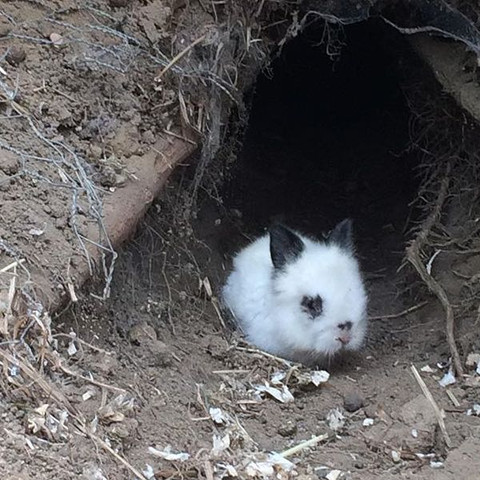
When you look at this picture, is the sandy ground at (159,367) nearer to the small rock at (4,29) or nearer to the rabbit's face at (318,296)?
the small rock at (4,29)

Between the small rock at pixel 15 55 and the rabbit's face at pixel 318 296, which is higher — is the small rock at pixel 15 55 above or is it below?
above

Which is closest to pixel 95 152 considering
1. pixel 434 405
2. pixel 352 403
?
pixel 352 403

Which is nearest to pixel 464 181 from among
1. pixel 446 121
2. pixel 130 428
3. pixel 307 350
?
pixel 446 121

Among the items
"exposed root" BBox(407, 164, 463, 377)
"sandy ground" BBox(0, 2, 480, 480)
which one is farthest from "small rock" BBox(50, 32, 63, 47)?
"exposed root" BBox(407, 164, 463, 377)

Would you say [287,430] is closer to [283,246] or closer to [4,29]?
[283,246]

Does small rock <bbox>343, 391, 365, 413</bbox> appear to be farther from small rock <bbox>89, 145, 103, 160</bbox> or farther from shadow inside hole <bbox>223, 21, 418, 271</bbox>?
shadow inside hole <bbox>223, 21, 418, 271</bbox>

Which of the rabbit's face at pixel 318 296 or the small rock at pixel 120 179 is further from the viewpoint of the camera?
the rabbit's face at pixel 318 296

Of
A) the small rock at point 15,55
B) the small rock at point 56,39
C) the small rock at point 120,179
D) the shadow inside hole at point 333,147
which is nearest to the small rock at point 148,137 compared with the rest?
the small rock at point 120,179
